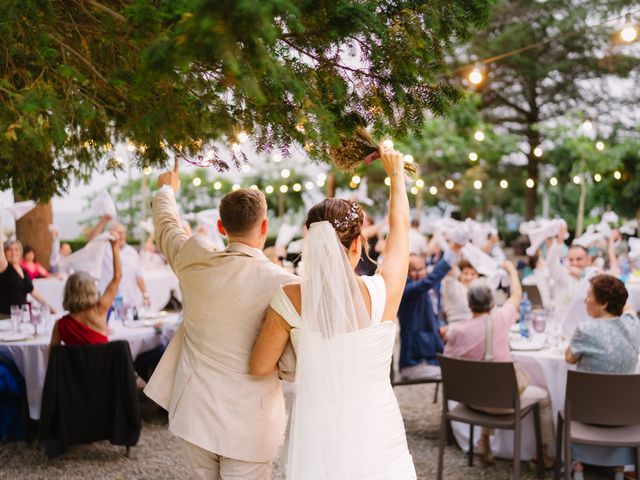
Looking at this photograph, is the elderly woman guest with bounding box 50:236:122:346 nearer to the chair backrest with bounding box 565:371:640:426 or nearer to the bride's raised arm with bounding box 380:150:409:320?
the bride's raised arm with bounding box 380:150:409:320

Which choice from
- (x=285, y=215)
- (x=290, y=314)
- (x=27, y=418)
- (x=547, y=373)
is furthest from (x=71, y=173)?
(x=285, y=215)

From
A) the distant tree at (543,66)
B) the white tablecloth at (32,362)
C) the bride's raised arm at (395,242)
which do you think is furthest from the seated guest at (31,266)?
the distant tree at (543,66)

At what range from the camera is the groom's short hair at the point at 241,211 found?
251 cm

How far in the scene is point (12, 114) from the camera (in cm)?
201

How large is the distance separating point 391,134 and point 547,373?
3031 mm

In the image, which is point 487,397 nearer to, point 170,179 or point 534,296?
point 170,179

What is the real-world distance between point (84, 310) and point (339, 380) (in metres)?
3.06

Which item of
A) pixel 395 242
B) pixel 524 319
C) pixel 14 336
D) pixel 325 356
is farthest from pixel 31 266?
pixel 395 242

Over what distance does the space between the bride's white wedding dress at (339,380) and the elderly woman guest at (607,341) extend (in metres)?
2.31

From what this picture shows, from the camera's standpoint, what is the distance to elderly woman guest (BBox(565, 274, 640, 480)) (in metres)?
4.19

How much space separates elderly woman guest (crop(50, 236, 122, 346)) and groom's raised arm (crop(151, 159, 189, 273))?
1977 mm

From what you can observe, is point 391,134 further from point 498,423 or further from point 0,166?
point 498,423

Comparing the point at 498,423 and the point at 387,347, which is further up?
the point at 387,347

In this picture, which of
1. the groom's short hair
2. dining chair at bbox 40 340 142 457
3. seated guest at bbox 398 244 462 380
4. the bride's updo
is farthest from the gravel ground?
the bride's updo
